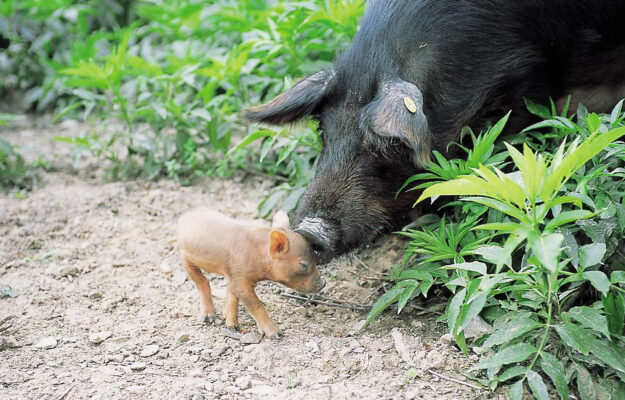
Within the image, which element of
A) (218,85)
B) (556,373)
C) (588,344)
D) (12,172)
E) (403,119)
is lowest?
(12,172)

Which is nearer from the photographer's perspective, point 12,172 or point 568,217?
point 568,217

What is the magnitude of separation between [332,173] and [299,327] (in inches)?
31.0

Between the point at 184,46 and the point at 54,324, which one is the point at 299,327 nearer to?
the point at 54,324

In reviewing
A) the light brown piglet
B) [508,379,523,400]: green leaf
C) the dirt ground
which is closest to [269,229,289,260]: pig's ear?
the light brown piglet

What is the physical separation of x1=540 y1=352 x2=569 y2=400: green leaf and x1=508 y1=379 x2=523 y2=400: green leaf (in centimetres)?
11

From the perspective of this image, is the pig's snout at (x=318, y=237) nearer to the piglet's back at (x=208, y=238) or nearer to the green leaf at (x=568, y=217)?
the piglet's back at (x=208, y=238)

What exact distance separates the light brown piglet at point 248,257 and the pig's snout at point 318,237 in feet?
0.56

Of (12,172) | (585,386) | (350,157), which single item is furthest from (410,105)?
(12,172)

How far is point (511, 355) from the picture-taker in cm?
295

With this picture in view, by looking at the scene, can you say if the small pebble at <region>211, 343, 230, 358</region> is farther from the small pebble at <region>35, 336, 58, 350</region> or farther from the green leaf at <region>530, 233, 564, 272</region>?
the green leaf at <region>530, 233, 564, 272</region>

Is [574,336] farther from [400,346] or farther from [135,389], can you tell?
[135,389]

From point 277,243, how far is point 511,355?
3.63 ft

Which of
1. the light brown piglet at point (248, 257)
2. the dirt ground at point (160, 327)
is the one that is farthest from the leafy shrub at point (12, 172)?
the light brown piglet at point (248, 257)

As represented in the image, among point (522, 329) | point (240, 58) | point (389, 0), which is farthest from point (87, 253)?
point (522, 329)
